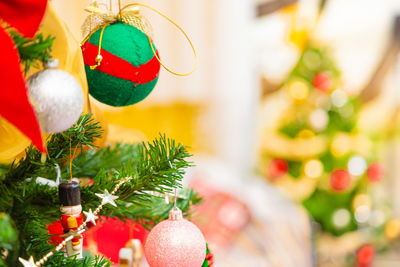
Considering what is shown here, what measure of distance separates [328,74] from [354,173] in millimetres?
493

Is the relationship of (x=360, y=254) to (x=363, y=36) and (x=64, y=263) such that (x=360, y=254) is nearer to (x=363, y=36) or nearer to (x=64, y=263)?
(x=363, y=36)

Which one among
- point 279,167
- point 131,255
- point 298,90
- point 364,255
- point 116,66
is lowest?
point 364,255

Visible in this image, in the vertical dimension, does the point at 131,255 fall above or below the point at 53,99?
below

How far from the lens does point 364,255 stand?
7.22 feet

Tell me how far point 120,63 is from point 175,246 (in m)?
0.16

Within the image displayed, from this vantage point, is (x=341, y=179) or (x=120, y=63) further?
(x=341, y=179)

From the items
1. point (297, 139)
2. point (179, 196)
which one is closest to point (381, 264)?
point (297, 139)

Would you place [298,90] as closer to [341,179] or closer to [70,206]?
[341,179]

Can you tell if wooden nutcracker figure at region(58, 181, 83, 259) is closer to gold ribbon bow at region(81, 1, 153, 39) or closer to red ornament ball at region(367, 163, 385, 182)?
gold ribbon bow at region(81, 1, 153, 39)

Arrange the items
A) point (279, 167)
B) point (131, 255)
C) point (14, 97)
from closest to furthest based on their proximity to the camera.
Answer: point (14, 97) → point (131, 255) → point (279, 167)

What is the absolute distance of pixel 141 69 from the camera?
39cm

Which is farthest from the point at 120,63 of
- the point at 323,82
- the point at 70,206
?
the point at 323,82

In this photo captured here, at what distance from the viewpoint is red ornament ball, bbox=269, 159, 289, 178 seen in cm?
220

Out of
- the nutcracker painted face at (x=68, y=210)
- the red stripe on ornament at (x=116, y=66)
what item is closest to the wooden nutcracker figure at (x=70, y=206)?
the nutcracker painted face at (x=68, y=210)
